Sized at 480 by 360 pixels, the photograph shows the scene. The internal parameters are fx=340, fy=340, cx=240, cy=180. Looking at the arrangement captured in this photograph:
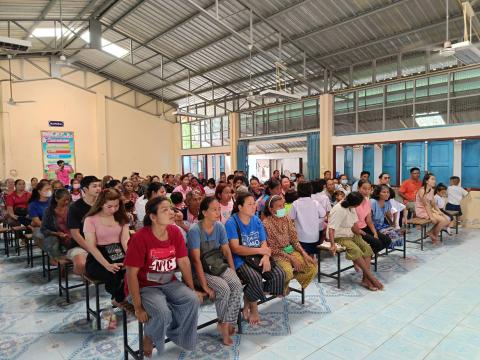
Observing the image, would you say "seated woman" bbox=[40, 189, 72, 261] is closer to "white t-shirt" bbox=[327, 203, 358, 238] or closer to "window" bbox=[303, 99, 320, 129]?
"white t-shirt" bbox=[327, 203, 358, 238]

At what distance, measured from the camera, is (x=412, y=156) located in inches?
320

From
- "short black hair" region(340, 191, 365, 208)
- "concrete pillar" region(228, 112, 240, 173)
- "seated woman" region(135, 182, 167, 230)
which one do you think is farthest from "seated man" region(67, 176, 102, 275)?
"concrete pillar" region(228, 112, 240, 173)

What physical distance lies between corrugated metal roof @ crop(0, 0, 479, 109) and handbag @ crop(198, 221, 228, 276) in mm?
6083

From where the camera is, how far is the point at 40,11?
8.18m

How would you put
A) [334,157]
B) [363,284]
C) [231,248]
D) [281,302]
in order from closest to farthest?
[231,248]
[281,302]
[363,284]
[334,157]

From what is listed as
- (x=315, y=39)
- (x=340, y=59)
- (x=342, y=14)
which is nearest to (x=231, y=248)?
(x=342, y=14)

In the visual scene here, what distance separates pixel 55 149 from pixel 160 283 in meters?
11.4

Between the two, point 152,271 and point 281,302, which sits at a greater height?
point 152,271

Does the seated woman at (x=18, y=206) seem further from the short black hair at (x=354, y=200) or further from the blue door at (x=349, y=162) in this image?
the blue door at (x=349, y=162)

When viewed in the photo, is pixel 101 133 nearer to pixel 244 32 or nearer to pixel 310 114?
pixel 244 32

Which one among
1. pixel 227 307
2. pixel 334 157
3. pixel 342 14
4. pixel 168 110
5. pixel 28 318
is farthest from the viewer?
pixel 168 110

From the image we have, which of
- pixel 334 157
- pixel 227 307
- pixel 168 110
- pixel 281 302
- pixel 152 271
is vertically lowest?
pixel 281 302

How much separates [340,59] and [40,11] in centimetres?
749

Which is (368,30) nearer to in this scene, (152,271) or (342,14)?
(342,14)
